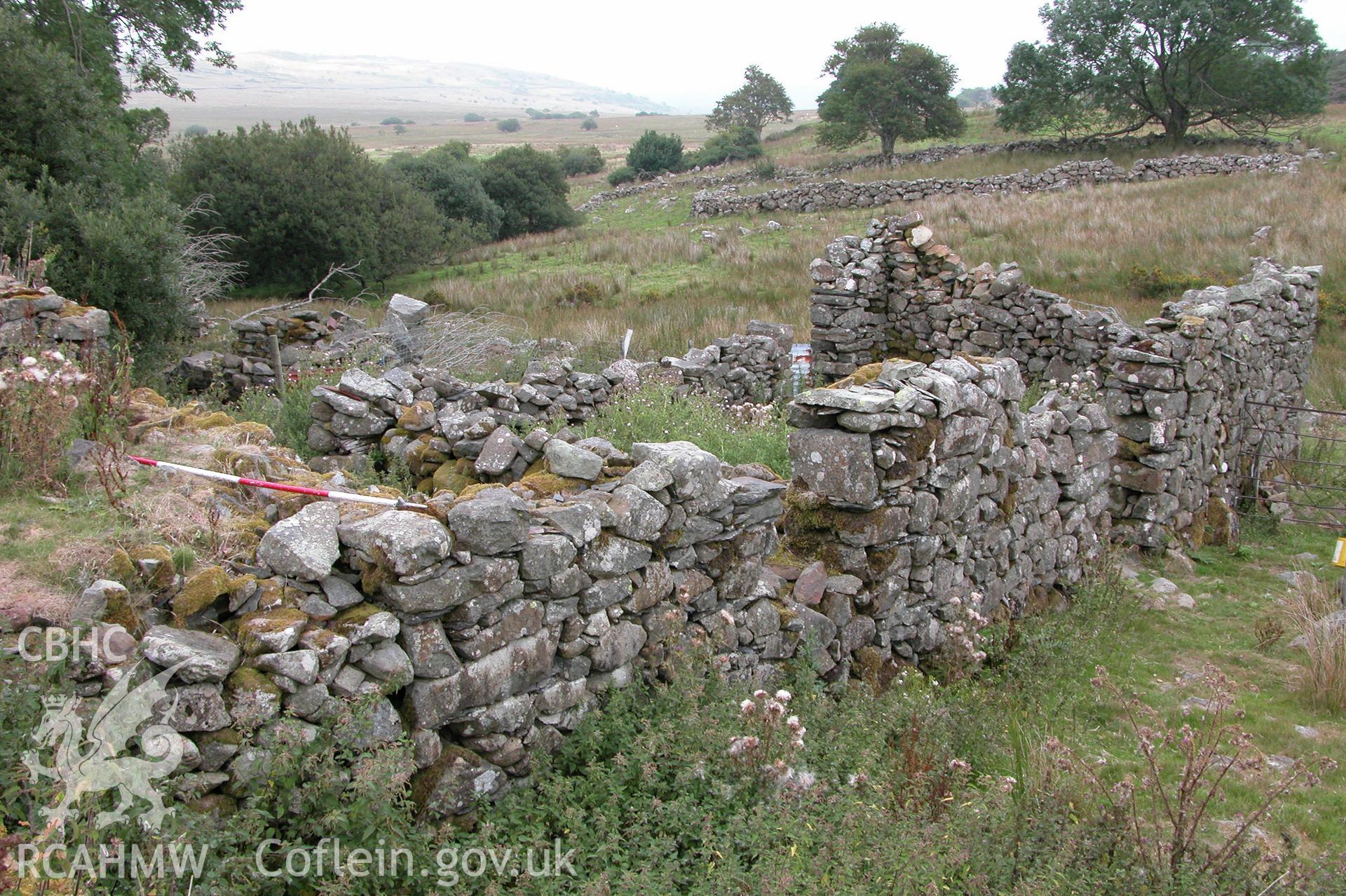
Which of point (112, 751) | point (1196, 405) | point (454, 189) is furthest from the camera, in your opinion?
point (454, 189)

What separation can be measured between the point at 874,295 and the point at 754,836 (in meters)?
9.84

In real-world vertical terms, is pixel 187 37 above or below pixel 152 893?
above

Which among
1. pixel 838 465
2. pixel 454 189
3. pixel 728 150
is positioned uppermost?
pixel 728 150

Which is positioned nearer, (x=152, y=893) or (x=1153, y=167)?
(x=152, y=893)

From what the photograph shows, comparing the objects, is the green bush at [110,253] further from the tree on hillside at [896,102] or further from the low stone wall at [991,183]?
the tree on hillside at [896,102]

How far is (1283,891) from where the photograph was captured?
356 cm

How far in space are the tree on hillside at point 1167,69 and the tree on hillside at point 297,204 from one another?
1032 inches

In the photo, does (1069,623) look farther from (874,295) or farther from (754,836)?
(874,295)

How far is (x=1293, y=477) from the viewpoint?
37.3 ft

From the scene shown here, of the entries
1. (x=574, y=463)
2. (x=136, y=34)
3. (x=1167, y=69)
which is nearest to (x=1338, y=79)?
(x=1167, y=69)

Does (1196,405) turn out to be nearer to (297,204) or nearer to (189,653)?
(189,653)

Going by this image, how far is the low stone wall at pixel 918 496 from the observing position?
5715 mm

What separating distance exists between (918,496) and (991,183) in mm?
24696

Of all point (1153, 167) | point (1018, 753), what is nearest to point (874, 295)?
point (1018, 753)
